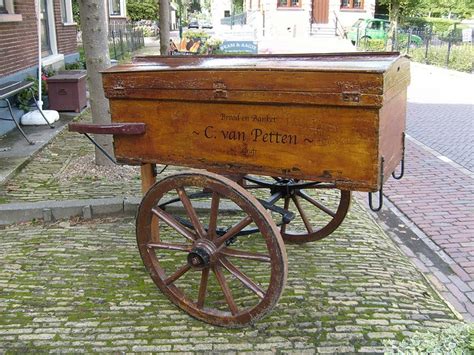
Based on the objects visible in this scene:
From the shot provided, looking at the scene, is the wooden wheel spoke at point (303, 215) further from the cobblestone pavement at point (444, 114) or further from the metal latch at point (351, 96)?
the cobblestone pavement at point (444, 114)

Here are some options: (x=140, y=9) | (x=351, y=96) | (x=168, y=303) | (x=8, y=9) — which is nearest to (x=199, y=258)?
(x=168, y=303)

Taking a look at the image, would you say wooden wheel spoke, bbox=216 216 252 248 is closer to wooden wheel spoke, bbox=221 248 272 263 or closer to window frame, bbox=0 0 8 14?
wooden wheel spoke, bbox=221 248 272 263

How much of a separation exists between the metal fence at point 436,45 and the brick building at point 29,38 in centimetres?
1105

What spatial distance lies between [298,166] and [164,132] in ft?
2.73

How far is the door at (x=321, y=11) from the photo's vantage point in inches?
1320

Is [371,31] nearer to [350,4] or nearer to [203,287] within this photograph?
[350,4]

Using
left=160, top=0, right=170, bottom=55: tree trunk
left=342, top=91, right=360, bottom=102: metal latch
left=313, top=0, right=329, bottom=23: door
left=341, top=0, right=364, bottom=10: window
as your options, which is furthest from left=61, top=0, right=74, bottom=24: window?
left=341, top=0, right=364, bottom=10: window

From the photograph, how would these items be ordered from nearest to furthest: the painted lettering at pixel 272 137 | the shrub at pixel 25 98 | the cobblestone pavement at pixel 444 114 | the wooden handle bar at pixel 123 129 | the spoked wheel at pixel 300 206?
1. the painted lettering at pixel 272 137
2. the wooden handle bar at pixel 123 129
3. the spoked wheel at pixel 300 206
4. the cobblestone pavement at pixel 444 114
5. the shrub at pixel 25 98

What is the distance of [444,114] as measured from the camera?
1072cm

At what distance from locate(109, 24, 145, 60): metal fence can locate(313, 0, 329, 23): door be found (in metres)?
12.7

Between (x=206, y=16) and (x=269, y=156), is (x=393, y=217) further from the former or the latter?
(x=206, y=16)

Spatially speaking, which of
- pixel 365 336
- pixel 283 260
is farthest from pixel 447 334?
pixel 283 260

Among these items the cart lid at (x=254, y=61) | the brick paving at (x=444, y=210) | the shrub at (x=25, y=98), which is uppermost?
the cart lid at (x=254, y=61)

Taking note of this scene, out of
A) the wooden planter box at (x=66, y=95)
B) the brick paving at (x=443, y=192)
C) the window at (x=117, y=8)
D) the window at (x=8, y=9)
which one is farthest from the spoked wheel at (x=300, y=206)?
the window at (x=117, y=8)
